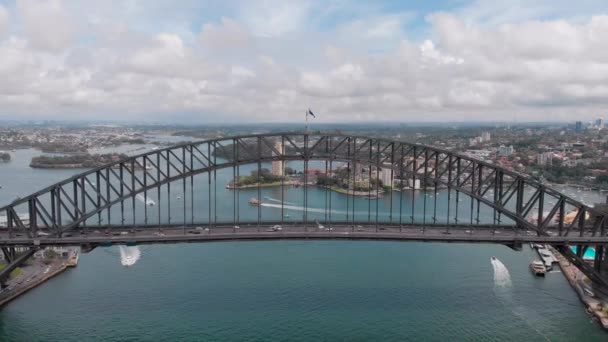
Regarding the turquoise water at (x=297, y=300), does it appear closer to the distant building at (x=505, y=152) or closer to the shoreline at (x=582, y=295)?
the shoreline at (x=582, y=295)

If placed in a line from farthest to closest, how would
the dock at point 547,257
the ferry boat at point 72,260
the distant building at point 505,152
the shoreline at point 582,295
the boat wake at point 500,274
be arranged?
the distant building at point 505,152, the dock at point 547,257, the ferry boat at point 72,260, the boat wake at point 500,274, the shoreline at point 582,295

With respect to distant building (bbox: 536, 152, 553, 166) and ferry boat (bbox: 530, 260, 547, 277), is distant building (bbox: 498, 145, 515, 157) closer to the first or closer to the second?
distant building (bbox: 536, 152, 553, 166)

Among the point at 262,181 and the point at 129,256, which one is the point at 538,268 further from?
the point at 262,181

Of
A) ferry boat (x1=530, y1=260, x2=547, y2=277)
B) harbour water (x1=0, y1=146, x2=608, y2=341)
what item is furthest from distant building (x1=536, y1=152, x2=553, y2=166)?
ferry boat (x1=530, y1=260, x2=547, y2=277)

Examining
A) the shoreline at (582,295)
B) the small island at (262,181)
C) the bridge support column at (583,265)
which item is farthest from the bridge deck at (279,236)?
the small island at (262,181)

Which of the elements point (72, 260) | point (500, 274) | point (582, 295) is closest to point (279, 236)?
point (500, 274)

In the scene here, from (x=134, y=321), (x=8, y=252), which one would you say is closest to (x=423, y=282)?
(x=134, y=321)
